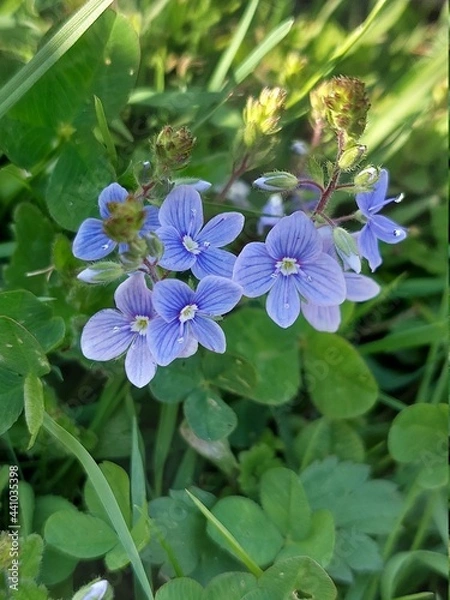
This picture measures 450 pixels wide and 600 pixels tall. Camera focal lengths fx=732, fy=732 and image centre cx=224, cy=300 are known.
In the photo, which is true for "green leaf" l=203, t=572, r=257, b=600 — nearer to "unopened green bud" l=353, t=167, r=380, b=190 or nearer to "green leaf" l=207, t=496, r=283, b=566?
"green leaf" l=207, t=496, r=283, b=566

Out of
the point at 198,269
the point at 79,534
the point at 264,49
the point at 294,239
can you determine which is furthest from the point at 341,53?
the point at 79,534

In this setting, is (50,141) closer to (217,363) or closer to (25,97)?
(25,97)

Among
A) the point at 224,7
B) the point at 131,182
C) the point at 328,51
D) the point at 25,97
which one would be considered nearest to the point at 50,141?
the point at 25,97

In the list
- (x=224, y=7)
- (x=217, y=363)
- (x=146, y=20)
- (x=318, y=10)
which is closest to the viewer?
(x=217, y=363)

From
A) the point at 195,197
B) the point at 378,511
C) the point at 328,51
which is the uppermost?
the point at 328,51

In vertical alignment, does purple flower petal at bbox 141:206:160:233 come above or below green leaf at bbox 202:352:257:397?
above

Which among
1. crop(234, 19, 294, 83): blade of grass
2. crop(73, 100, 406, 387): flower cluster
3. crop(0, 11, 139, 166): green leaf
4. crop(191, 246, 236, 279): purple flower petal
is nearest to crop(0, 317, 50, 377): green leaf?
crop(73, 100, 406, 387): flower cluster

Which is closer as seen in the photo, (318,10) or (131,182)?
(131,182)
